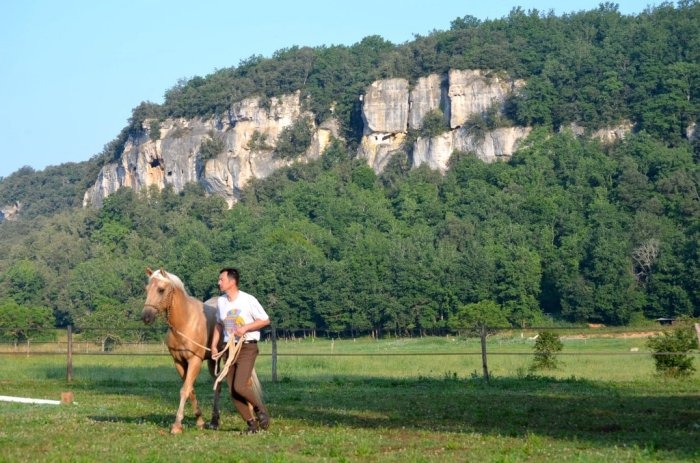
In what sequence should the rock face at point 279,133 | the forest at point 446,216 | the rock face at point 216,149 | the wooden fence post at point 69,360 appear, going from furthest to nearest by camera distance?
the rock face at point 216,149 < the rock face at point 279,133 < the forest at point 446,216 < the wooden fence post at point 69,360

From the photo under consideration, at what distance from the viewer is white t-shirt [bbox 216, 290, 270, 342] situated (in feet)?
45.0

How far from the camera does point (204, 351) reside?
1450 centimetres

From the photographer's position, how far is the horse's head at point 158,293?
13.9 meters

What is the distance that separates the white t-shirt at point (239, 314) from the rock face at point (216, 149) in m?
145

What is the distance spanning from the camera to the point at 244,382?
44.4 feet

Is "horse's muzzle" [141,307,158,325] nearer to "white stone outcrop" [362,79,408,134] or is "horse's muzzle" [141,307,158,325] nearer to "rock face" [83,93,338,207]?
"white stone outcrop" [362,79,408,134]

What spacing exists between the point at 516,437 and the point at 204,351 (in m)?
3.96

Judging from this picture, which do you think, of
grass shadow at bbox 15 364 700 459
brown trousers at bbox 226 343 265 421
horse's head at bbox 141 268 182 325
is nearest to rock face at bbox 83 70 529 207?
grass shadow at bbox 15 364 700 459

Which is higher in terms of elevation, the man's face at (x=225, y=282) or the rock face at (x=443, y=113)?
the rock face at (x=443, y=113)

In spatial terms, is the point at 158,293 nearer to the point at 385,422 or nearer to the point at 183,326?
the point at 183,326

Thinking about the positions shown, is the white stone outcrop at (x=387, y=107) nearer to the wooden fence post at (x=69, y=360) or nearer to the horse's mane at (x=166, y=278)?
the wooden fence post at (x=69, y=360)

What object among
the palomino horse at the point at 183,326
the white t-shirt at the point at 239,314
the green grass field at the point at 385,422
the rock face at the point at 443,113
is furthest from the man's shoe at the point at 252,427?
the rock face at the point at 443,113

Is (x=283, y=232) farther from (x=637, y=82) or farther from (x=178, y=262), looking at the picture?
(x=637, y=82)

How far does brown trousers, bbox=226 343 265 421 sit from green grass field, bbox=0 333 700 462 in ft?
1.11
